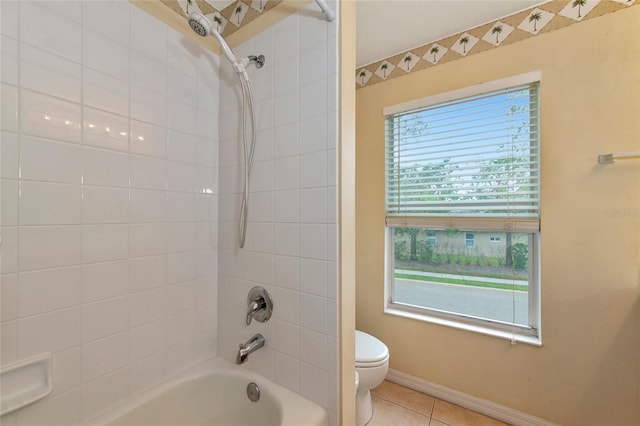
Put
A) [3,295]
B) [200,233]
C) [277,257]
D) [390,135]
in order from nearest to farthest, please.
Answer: [3,295], [277,257], [200,233], [390,135]

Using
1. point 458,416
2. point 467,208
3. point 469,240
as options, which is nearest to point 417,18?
point 467,208

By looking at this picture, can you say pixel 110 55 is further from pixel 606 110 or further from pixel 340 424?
pixel 606 110

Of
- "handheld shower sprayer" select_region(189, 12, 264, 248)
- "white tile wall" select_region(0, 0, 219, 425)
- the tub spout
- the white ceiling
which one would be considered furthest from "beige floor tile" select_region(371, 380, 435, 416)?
the white ceiling

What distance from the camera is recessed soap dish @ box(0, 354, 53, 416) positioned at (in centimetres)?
73

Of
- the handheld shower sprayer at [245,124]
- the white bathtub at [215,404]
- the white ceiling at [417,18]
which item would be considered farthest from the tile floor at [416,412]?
the white ceiling at [417,18]

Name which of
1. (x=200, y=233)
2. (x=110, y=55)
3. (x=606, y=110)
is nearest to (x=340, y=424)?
(x=200, y=233)

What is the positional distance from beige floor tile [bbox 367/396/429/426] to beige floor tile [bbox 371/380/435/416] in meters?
0.05

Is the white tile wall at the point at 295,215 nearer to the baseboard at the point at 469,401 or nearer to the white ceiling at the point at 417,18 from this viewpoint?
the white ceiling at the point at 417,18

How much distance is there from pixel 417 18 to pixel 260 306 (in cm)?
191

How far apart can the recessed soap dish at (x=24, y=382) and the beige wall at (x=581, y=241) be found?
202cm

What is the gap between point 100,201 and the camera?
0.92m

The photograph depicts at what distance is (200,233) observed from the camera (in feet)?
4.11

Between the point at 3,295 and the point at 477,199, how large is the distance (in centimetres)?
220

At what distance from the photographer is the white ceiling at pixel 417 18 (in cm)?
147
